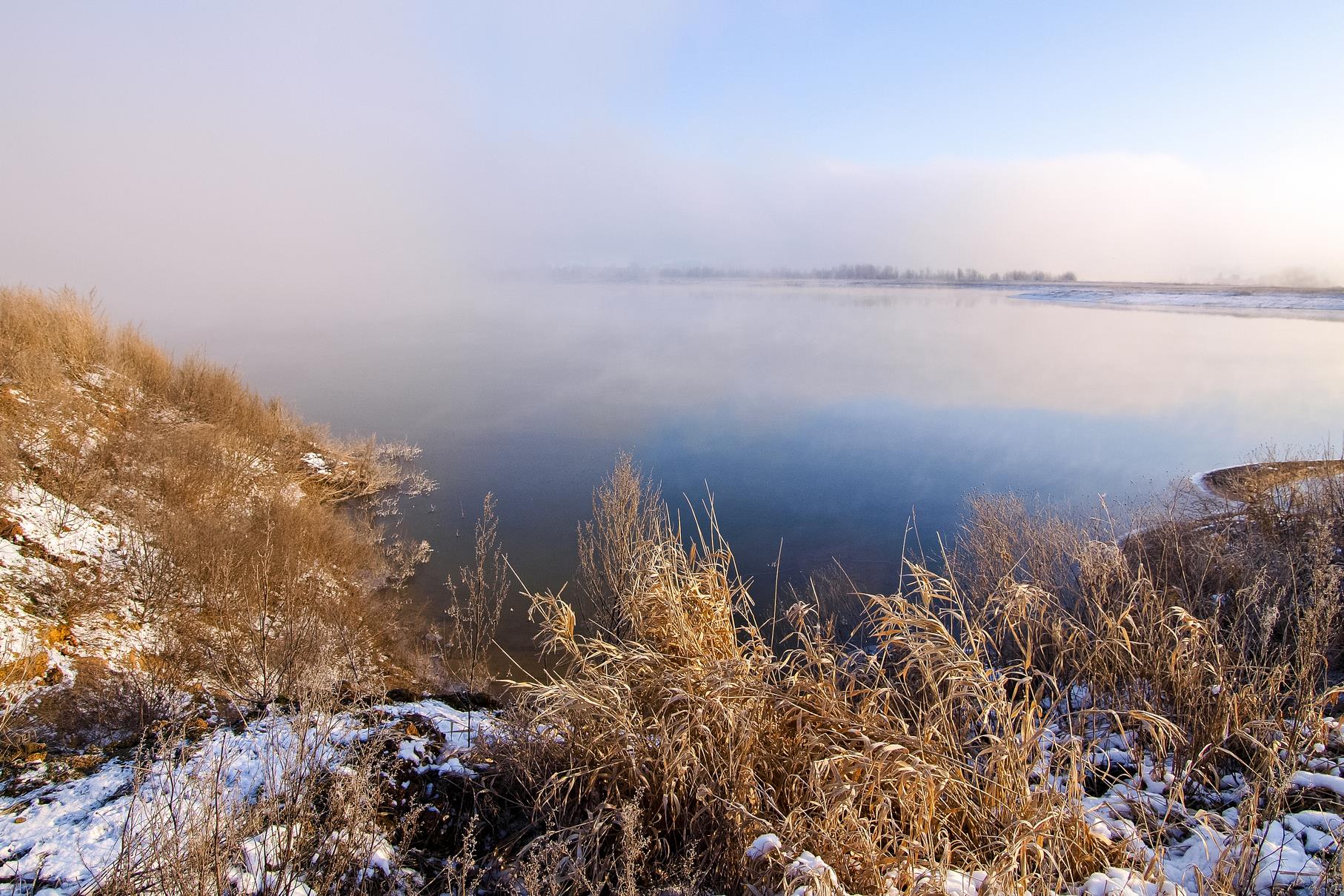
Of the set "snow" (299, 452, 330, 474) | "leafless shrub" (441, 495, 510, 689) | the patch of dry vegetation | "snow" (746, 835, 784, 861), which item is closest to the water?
"leafless shrub" (441, 495, 510, 689)

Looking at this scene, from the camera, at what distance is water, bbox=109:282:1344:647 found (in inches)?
521

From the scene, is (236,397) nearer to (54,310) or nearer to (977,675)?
(54,310)

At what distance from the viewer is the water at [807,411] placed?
43.4 ft

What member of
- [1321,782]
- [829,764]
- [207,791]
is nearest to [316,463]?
[207,791]

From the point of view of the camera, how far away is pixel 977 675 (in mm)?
3500

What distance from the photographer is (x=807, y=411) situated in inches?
861

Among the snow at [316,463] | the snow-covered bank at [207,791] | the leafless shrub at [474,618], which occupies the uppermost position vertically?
the snow-covered bank at [207,791]

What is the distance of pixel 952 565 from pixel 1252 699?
18.2 ft

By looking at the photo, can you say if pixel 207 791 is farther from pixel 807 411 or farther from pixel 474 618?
pixel 807 411

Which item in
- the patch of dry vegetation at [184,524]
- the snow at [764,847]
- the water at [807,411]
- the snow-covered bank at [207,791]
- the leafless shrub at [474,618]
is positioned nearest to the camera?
the snow-covered bank at [207,791]

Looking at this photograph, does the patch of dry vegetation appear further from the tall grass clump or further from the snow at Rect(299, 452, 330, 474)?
the tall grass clump

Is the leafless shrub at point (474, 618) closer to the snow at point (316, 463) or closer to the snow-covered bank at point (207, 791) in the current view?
the snow-covered bank at point (207, 791)

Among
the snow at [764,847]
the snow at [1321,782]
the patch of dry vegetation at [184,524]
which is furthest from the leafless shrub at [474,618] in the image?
the snow at [1321,782]

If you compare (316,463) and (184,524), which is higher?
(184,524)
